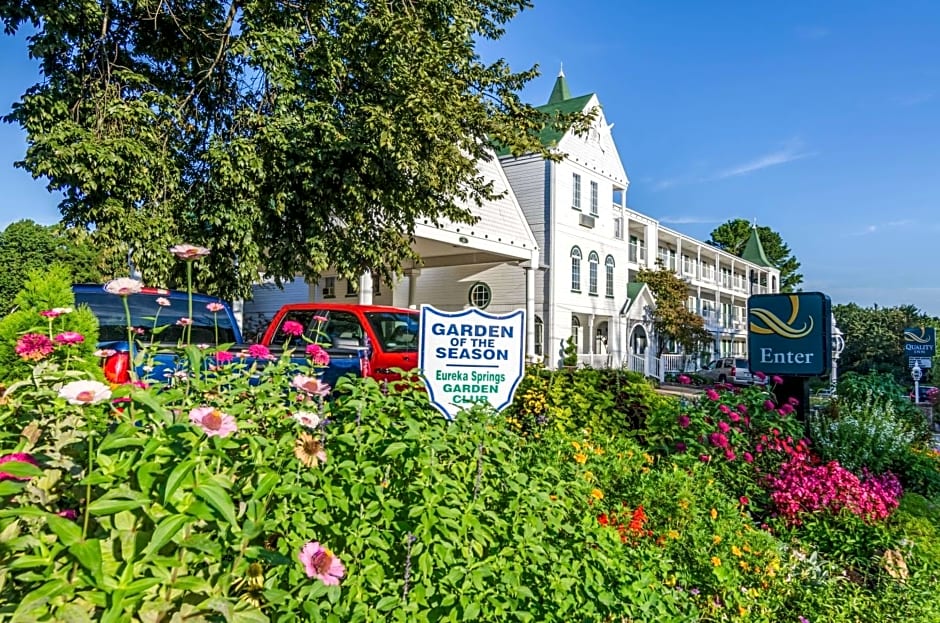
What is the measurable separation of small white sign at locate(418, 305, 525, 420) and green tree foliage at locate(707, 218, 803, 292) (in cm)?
6796

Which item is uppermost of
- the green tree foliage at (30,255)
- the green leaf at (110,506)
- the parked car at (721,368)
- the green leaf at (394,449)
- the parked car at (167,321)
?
the green tree foliage at (30,255)

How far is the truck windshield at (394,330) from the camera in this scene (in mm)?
8602

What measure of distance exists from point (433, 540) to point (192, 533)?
0.80 m

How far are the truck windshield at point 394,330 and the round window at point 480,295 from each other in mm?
14630

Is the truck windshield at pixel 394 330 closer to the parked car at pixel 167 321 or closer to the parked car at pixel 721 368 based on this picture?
the parked car at pixel 167 321

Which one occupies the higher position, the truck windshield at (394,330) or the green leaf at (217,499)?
the truck windshield at (394,330)

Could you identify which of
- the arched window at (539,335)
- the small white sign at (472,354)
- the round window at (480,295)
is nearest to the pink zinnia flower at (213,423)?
the small white sign at (472,354)

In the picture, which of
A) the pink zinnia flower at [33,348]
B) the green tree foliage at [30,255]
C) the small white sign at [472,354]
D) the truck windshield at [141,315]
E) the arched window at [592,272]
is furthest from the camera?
the green tree foliage at [30,255]

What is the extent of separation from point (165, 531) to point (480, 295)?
22.7 m

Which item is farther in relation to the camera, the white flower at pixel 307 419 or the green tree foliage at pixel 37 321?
the green tree foliage at pixel 37 321

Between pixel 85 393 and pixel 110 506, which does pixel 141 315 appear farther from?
pixel 110 506

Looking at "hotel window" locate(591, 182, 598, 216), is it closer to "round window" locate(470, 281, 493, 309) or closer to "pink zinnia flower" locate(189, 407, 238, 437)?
"round window" locate(470, 281, 493, 309)

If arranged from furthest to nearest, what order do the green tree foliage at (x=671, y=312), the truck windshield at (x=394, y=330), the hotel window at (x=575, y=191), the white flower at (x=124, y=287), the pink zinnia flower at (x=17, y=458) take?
the green tree foliage at (x=671, y=312) → the hotel window at (x=575, y=191) → the truck windshield at (x=394, y=330) → the white flower at (x=124, y=287) → the pink zinnia flower at (x=17, y=458)

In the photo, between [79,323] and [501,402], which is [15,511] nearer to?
[79,323]
